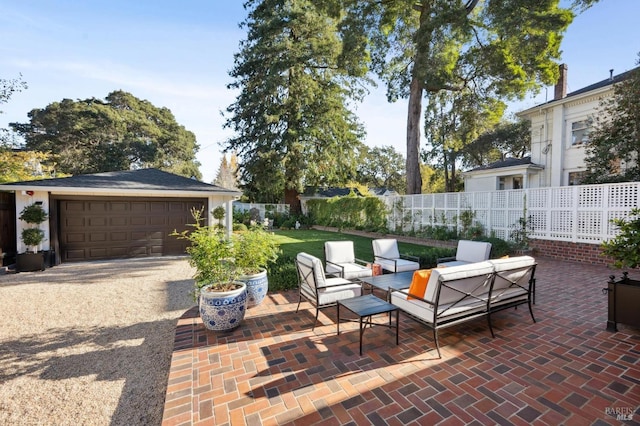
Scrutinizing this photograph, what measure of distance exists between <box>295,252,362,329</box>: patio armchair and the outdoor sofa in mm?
755

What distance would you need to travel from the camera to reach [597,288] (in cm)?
562

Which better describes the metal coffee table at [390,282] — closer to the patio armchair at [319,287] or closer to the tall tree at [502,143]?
the patio armchair at [319,287]

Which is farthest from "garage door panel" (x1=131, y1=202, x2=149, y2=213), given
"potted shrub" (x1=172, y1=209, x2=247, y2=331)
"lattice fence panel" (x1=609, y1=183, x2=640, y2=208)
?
"lattice fence panel" (x1=609, y1=183, x2=640, y2=208)

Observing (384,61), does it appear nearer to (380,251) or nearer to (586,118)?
(586,118)

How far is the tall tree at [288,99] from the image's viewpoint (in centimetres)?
1864

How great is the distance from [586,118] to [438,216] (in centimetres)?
925

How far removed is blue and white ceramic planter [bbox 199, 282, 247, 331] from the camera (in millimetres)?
3756

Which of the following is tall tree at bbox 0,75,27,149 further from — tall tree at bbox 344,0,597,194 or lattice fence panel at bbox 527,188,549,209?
lattice fence panel at bbox 527,188,549,209

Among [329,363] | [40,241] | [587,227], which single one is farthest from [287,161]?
[329,363]

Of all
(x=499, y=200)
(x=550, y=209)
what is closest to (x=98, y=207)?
(x=499, y=200)

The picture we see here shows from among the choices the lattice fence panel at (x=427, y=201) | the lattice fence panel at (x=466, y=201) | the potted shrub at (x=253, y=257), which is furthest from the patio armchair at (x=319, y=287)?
the lattice fence panel at (x=427, y=201)

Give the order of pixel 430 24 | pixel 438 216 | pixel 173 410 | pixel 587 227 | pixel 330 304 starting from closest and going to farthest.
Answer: pixel 173 410 → pixel 330 304 → pixel 587 227 → pixel 430 24 → pixel 438 216

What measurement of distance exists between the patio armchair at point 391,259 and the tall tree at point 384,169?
3099 cm

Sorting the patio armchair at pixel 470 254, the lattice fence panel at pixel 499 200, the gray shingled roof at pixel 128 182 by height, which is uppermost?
the gray shingled roof at pixel 128 182
